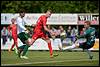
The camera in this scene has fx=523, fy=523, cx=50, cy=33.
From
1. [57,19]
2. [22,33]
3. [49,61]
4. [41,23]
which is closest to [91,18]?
[57,19]

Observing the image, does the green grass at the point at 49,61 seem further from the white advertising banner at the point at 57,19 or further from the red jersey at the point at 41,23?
the white advertising banner at the point at 57,19

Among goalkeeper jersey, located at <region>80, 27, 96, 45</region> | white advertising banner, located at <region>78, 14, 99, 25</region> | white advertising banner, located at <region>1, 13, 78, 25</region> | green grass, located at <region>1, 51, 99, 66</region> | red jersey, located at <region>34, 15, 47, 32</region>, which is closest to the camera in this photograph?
green grass, located at <region>1, 51, 99, 66</region>

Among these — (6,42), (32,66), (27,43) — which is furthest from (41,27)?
(6,42)

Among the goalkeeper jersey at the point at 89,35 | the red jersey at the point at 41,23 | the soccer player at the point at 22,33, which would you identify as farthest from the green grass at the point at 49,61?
the red jersey at the point at 41,23

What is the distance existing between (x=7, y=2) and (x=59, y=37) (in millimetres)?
15692

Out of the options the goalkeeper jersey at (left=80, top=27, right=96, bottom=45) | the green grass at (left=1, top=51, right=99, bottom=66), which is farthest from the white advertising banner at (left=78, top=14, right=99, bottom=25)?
the goalkeeper jersey at (left=80, top=27, right=96, bottom=45)

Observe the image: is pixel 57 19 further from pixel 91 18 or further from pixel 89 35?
pixel 89 35

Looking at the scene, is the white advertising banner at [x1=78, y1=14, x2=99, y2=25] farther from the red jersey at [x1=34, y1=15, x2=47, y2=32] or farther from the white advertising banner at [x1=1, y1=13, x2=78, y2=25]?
the red jersey at [x1=34, y1=15, x2=47, y2=32]

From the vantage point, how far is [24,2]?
47.7m

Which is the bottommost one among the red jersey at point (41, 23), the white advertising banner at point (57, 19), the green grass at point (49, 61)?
the white advertising banner at point (57, 19)

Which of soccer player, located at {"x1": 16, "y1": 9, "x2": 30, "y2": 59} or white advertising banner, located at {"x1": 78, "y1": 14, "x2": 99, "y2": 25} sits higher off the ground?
soccer player, located at {"x1": 16, "y1": 9, "x2": 30, "y2": 59}

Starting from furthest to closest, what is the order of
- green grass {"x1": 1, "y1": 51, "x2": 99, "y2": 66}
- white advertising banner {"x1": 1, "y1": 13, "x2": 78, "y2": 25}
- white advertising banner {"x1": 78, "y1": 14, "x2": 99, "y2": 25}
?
white advertising banner {"x1": 1, "y1": 13, "x2": 78, "y2": 25} → white advertising banner {"x1": 78, "y1": 14, "x2": 99, "y2": 25} → green grass {"x1": 1, "y1": 51, "x2": 99, "y2": 66}

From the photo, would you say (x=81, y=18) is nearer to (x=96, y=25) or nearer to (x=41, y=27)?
(x=96, y=25)

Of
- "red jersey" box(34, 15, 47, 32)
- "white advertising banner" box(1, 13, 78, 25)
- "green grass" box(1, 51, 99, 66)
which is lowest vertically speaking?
"white advertising banner" box(1, 13, 78, 25)
